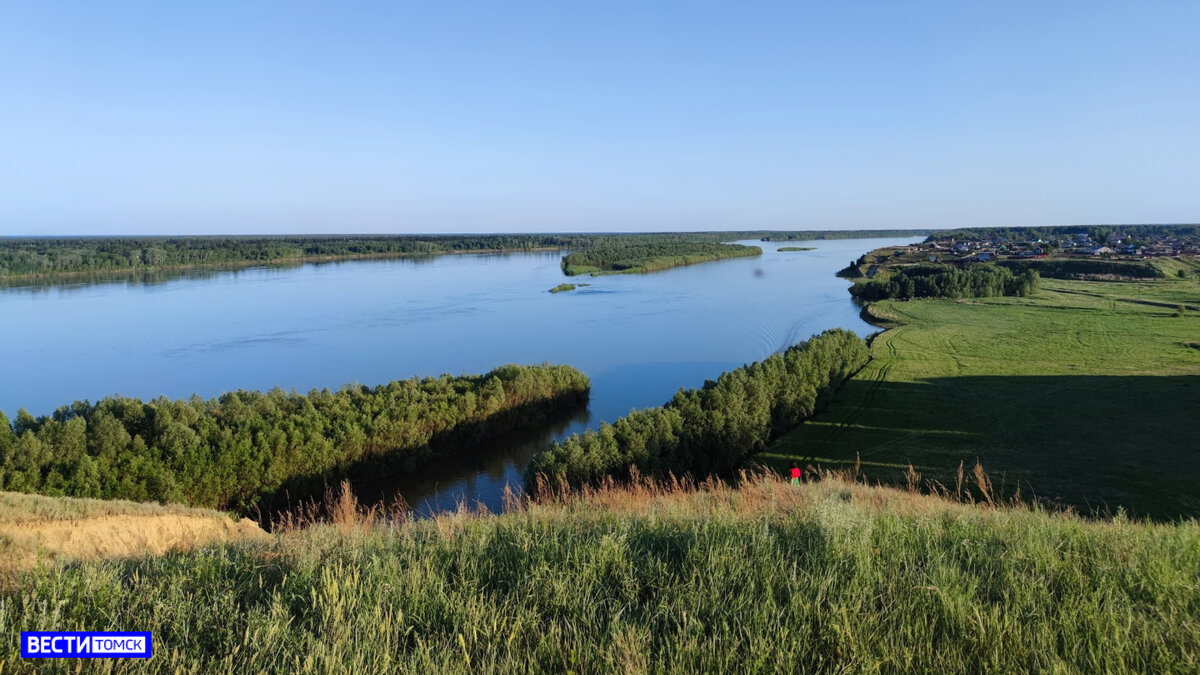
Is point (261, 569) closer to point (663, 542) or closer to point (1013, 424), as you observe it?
point (663, 542)

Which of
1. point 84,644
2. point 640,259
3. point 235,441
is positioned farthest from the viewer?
point 640,259

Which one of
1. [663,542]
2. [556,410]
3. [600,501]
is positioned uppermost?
[663,542]

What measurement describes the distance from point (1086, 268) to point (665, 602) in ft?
332

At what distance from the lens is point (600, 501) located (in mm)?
6320

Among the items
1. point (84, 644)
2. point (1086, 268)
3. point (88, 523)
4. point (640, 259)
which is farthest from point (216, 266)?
point (1086, 268)

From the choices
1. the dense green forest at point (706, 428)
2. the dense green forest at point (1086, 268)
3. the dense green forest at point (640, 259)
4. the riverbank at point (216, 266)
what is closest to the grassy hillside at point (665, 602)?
the dense green forest at point (706, 428)

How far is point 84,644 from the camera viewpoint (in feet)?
9.30

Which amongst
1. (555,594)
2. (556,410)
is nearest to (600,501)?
(555,594)

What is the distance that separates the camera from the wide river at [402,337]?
29.7 m

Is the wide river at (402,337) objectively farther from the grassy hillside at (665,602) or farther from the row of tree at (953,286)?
the grassy hillside at (665,602)

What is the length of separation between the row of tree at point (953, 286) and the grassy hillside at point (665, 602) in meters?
68.8

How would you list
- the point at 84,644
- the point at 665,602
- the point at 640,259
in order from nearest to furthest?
the point at 84,644 < the point at 665,602 < the point at 640,259

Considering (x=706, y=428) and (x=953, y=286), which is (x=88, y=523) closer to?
(x=706, y=428)

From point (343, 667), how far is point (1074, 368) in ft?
133
